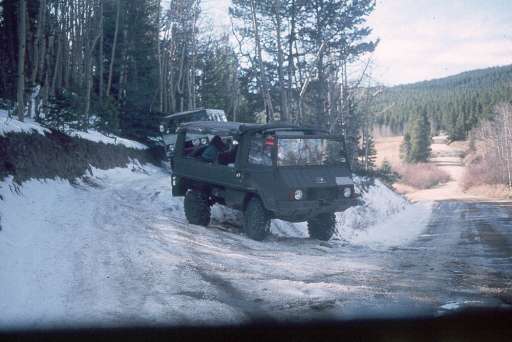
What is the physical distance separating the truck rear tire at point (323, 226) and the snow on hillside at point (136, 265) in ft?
0.88

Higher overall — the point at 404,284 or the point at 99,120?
the point at 99,120

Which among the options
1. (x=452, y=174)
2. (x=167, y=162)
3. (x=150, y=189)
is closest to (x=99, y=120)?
(x=167, y=162)

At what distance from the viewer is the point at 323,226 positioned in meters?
10.3

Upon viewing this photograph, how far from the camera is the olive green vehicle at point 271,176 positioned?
8.82 metres

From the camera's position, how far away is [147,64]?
107 ft

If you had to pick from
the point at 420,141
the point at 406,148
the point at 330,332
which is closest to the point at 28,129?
the point at 330,332

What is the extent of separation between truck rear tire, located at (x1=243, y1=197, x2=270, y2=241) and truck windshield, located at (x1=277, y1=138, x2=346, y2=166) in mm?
956

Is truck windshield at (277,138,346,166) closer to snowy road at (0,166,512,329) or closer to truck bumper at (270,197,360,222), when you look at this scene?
truck bumper at (270,197,360,222)

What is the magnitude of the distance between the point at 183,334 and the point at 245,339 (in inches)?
23.7

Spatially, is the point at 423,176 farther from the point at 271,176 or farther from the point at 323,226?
the point at 271,176

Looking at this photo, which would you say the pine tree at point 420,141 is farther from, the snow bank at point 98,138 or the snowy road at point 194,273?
the snowy road at point 194,273

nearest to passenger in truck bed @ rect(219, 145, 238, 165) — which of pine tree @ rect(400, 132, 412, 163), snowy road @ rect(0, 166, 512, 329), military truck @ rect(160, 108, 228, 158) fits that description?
snowy road @ rect(0, 166, 512, 329)

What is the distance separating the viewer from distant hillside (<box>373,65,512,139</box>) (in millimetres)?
12789

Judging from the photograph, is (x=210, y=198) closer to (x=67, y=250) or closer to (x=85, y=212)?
(x=85, y=212)
